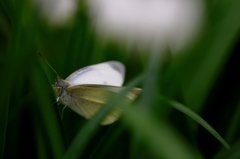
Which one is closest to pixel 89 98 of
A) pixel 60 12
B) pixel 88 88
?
pixel 88 88

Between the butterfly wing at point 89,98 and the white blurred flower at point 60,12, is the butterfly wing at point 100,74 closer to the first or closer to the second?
the butterfly wing at point 89,98

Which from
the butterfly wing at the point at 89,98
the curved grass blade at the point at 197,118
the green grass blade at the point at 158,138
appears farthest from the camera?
the butterfly wing at the point at 89,98

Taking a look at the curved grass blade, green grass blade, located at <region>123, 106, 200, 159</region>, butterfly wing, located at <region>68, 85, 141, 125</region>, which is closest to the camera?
green grass blade, located at <region>123, 106, 200, 159</region>

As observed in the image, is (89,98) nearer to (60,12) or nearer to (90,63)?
→ (90,63)

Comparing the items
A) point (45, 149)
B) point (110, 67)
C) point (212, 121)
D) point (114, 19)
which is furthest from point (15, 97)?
point (212, 121)

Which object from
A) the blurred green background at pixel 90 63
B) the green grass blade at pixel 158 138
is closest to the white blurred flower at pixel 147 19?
the blurred green background at pixel 90 63

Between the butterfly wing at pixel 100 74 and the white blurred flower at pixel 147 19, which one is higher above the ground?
the white blurred flower at pixel 147 19

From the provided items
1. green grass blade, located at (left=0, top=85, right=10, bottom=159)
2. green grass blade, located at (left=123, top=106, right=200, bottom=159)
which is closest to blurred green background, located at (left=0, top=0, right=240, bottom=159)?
green grass blade, located at (left=0, top=85, right=10, bottom=159)

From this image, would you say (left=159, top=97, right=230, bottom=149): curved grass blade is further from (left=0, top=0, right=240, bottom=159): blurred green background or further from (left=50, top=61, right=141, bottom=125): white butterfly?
(left=50, top=61, right=141, bottom=125): white butterfly
